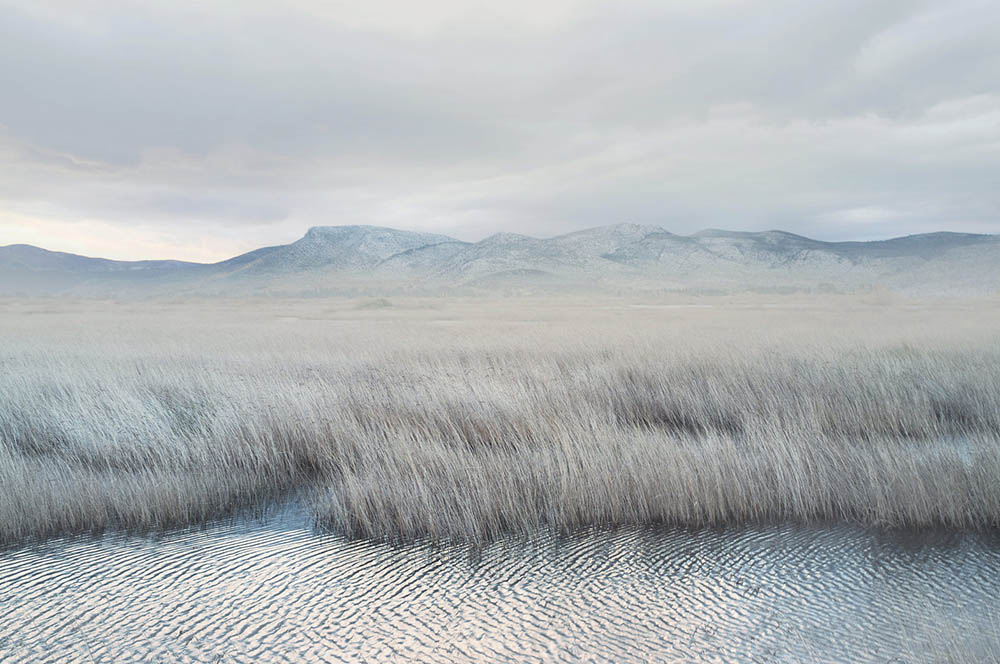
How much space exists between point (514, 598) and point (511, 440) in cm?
323

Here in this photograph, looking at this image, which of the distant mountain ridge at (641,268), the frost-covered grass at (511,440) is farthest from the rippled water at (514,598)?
the distant mountain ridge at (641,268)

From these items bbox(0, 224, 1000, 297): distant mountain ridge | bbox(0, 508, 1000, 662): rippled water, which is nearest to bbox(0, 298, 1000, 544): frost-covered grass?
bbox(0, 508, 1000, 662): rippled water

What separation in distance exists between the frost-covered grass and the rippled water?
0.42m

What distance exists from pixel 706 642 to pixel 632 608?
555 mm

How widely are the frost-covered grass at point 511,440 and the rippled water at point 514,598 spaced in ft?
1.37

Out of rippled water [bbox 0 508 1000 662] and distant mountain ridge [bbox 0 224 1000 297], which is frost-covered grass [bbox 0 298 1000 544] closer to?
rippled water [bbox 0 508 1000 662]

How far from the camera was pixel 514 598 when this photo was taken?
4.32 m

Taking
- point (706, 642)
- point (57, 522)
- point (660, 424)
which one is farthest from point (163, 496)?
point (660, 424)

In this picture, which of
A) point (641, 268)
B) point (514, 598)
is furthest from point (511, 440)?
point (641, 268)

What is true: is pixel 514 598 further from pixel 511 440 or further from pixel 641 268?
pixel 641 268

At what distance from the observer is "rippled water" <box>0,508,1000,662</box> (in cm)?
372

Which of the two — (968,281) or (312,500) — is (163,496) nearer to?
(312,500)

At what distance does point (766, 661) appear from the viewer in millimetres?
3572

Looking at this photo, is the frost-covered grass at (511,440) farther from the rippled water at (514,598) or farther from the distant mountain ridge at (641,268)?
the distant mountain ridge at (641,268)
